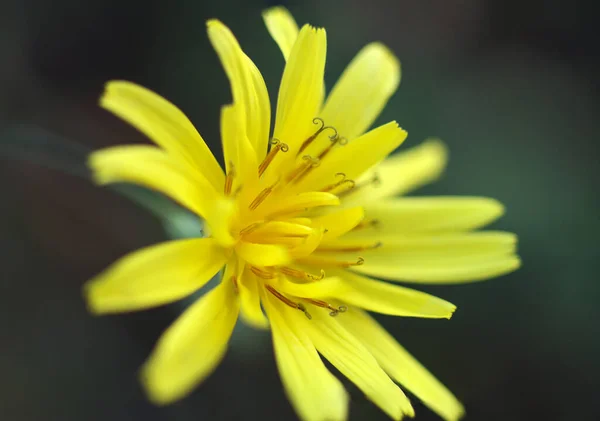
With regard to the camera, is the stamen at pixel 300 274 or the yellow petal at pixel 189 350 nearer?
the yellow petal at pixel 189 350

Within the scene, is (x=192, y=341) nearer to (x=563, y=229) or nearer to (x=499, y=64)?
(x=563, y=229)

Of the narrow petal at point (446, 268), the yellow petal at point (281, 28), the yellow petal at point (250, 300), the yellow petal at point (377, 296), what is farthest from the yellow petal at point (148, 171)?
the narrow petal at point (446, 268)

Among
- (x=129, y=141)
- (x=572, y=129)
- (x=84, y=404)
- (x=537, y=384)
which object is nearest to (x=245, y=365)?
(x=84, y=404)

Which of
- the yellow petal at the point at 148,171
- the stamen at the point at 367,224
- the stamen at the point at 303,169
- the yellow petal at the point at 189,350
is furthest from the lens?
the stamen at the point at 367,224

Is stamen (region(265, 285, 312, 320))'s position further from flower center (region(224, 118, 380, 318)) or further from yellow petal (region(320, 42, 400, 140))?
yellow petal (region(320, 42, 400, 140))

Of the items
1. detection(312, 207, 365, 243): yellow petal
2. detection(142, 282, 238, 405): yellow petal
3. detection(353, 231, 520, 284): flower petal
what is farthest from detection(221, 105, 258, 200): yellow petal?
detection(353, 231, 520, 284): flower petal

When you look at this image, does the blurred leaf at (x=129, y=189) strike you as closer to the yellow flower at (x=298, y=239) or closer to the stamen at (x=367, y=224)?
the yellow flower at (x=298, y=239)
